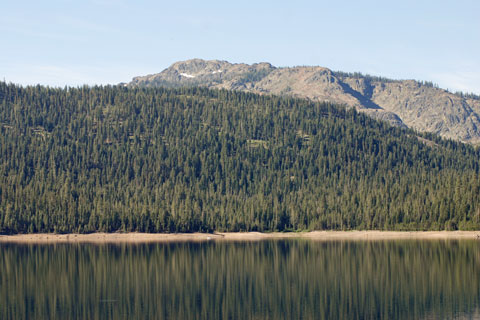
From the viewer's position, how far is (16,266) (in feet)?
458

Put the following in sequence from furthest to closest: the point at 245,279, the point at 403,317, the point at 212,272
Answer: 1. the point at 212,272
2. the point at 245,279
3. the point at 403,317

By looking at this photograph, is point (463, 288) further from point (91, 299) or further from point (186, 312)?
point (91, 299)

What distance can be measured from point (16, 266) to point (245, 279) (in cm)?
5261

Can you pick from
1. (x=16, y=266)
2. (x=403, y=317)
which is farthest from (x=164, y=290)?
(x=16, y=266)

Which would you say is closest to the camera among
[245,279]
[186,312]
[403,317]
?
[403,317]

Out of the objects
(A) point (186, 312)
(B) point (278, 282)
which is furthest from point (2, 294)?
(B) point (278, 282)

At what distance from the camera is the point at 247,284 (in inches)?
4269

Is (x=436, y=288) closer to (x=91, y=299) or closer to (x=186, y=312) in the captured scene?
(x=186, y=312)

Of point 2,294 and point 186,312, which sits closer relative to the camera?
point 186,312

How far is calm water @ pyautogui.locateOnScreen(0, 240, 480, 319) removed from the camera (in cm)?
8456

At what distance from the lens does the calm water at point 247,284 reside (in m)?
84.6

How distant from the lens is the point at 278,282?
110 metres

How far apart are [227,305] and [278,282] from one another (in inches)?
869

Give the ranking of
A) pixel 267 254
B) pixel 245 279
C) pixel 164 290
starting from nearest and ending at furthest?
1. pixel 164 290
2. pixel 245 279
3. pixel 267 254
